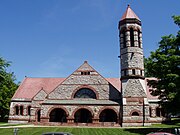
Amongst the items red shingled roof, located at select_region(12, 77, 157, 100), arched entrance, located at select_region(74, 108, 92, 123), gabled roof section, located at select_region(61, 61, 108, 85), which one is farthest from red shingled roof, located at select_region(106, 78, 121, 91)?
arched entrance, located at select_region(74, 108, 92, 123)

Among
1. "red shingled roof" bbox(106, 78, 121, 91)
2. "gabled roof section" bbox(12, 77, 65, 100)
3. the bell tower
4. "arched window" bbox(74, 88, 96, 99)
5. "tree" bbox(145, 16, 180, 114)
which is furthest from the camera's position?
"red shingled roof" bbox(106, 78, 121, 91)

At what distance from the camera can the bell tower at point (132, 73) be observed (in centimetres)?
3305

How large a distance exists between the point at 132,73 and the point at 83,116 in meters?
10.8

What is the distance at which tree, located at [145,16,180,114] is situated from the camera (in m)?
22.6

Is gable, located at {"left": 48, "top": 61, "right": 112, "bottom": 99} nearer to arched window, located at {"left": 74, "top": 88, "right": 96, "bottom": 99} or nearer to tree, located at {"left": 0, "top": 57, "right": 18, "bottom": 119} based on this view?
arched window, located at {"left": 74, "top": 88, "right": 96, "bottom": 99}

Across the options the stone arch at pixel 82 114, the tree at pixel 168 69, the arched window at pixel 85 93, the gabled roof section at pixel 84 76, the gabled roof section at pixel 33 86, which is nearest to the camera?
the tree at pixel 168 69

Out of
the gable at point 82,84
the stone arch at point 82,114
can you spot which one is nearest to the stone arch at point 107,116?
the stone arch at point 82,114

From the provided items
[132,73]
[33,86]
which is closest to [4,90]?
[33,86]

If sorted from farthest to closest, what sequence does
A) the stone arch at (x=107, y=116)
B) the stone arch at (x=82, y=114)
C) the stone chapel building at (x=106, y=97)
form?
the stone arch at (x=107, y=116), the stone arch at (x=82, y=114), the stone chapel building at (x=106, y=97)

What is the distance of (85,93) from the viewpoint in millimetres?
36656

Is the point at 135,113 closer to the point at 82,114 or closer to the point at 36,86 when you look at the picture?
the point at 82,114

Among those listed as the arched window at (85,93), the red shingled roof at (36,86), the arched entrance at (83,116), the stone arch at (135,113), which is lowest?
the arched entrance at (83,116)

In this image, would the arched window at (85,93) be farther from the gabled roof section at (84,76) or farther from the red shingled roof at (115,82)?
the red shingled roof at (115,82)

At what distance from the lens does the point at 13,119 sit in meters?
40.8
